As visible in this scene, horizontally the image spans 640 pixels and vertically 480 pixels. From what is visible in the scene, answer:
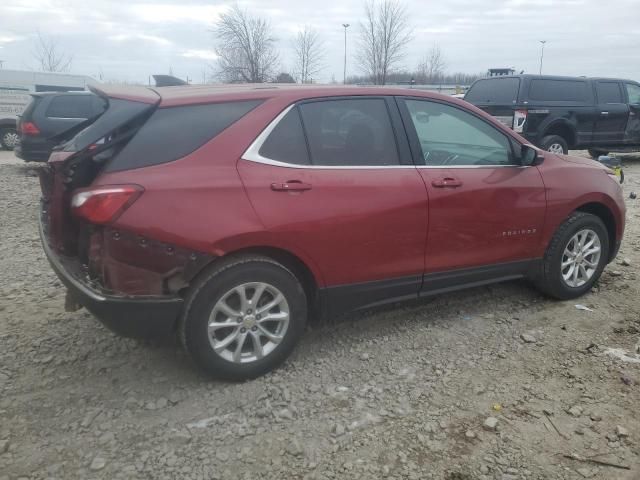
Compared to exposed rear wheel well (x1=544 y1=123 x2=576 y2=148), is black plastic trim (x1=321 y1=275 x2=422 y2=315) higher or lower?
lower

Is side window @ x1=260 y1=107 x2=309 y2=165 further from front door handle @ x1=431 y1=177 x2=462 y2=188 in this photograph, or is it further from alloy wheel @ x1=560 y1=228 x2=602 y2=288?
alloy wheel @ x1=560 y1=228 x2=602 y2=288

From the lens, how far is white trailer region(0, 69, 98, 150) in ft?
51.5

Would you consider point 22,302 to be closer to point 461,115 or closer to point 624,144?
point 461,115

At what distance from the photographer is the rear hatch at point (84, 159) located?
2.81 meters

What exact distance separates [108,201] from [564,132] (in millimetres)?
10819

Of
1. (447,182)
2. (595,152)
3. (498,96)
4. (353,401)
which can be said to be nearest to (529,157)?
(447,182)

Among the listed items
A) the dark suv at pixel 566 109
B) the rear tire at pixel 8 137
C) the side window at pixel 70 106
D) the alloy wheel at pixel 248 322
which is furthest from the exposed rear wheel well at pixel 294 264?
the rear tire at pixel 8 137

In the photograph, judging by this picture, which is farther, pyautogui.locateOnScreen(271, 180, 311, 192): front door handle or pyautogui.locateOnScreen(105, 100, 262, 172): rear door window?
pyautogui.locateOnScreen(271, 180, 311, 192): front door handle

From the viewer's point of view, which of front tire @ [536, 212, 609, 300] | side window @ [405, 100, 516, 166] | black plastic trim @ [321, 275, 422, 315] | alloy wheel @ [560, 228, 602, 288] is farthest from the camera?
alloy wheel @ [560, 228, 602, 288]

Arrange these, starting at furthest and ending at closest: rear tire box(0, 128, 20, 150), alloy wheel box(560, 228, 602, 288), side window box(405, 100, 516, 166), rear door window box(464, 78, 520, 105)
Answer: rear tire box(0, 128, 20, 150) → rear door window box(464, 78, 520, 105) → alloy wheel box(560, 228, 602, 288) → side window box(405, 100, 516, 166)

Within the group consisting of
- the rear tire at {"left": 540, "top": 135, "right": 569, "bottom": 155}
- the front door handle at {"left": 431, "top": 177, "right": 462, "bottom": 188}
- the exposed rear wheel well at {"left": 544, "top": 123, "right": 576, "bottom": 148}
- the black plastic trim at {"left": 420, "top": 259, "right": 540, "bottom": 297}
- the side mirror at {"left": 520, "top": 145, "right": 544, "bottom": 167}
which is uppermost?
the side mirror at {"left": 520, "top": 145, "right": 544, "bottom": 167}

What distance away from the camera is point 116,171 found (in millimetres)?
2744

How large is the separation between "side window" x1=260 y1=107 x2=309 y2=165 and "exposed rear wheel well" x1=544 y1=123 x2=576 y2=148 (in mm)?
9137

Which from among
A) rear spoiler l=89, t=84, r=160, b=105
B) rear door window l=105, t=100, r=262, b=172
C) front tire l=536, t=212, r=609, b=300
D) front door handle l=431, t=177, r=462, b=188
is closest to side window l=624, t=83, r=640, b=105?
front tire l=536, t=212, r=609, b=300
